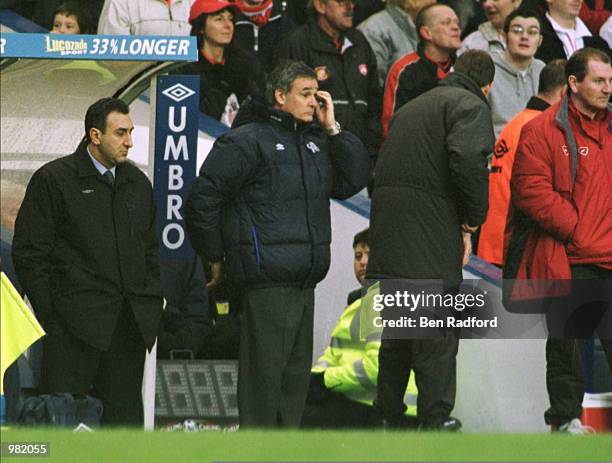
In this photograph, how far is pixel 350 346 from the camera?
30.4 ft

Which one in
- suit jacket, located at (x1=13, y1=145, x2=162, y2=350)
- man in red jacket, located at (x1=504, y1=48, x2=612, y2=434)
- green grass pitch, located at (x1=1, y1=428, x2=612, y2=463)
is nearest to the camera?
green grass pitch, located at (x1=1, y1=428, x2=612, y2=463)

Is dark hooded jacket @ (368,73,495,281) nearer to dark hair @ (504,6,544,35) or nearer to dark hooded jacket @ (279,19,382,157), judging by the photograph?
dark hooded jacket @ (279,19,382,157)

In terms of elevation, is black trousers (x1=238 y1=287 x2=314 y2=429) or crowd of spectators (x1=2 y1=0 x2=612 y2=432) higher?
crowd of spectators (x1=2 y1=0 x2=612 y2=432)

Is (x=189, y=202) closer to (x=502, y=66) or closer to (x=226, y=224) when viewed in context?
(x=226, y=224)

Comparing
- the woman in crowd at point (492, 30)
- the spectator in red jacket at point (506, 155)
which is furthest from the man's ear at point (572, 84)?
the woman in crowd at point (492, 30)

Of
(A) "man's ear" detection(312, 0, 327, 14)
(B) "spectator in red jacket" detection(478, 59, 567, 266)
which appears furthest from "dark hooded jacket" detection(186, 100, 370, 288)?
(A) "man's ear" detection(312, 0, 327, 14)

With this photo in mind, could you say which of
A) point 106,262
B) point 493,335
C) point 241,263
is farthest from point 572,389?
point 106,262

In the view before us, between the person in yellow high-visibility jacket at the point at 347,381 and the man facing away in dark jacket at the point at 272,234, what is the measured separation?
0.55 meters

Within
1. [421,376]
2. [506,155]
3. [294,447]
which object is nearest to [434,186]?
[421,376]

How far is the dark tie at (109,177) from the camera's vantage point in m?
8.45

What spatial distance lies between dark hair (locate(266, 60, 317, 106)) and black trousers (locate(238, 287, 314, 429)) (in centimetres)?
105

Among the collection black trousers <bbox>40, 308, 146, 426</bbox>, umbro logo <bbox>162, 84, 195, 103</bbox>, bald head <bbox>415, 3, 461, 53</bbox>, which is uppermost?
bald head <bbox>415, 3, 461, 53</bbox>

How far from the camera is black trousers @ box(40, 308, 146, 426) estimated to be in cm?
827

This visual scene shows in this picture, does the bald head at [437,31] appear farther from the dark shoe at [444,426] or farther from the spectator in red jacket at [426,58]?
the dark shoe at [444,426]
